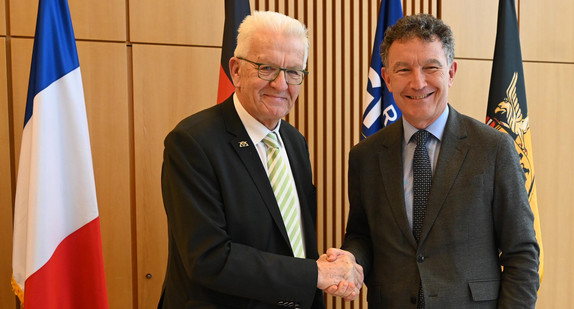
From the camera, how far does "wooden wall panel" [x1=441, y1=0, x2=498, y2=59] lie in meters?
3.88

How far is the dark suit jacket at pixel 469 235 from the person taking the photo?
1815mm

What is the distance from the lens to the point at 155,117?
327 cm

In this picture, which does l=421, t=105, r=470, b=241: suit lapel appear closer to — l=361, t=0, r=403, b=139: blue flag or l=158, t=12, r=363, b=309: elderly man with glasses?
l=158, t=12, r=363, b=309: elderly man with glasses

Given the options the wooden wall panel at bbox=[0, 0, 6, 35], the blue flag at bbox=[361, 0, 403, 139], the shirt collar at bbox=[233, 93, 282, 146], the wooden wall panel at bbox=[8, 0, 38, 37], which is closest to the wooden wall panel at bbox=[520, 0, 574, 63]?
the blue flag at bbox=[361, 0, 403, 139]

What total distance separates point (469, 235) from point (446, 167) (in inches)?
10.1

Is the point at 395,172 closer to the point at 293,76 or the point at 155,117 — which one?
the point at 293,76

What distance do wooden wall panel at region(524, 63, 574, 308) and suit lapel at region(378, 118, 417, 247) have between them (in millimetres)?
2519

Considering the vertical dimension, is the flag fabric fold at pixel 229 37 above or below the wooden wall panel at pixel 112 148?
above

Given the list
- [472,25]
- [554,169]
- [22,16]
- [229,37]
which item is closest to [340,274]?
[229,37]

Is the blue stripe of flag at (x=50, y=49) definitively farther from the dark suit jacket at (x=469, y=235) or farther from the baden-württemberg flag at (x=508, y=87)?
the baden-württemberg flag at (x=508, y=87)

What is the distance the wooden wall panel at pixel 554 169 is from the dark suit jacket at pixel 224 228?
3060 mm

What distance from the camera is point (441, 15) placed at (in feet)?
12.7

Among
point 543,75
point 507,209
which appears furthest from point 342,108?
point 507,209

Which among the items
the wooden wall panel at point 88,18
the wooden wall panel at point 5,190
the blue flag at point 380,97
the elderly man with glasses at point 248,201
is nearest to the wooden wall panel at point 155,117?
the wooden wall panel at point 88,18
